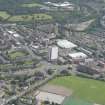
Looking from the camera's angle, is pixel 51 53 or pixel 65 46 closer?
pixel 51 53

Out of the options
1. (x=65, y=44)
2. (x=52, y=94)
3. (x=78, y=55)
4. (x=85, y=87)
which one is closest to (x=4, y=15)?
(x=65, y=44)

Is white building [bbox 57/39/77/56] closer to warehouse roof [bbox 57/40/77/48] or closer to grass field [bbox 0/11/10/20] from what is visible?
warehouse roof [bbox 57/40/77/48]

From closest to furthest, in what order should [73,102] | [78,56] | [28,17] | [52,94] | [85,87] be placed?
[73,102]
[52,94]
[85,87]
[78,56]
[28,17]

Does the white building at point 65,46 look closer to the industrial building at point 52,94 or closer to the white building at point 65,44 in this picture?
the white building at point 65,44

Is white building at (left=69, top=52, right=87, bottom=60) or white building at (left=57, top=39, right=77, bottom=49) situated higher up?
white building at (left=57, top=39, right=77, bottom=49)

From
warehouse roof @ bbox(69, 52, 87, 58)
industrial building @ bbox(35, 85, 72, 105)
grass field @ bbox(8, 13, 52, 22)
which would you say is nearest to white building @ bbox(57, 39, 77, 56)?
warehouse roof @ bbox(69, 52, 87, 58)

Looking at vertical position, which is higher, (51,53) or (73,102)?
(51,53)

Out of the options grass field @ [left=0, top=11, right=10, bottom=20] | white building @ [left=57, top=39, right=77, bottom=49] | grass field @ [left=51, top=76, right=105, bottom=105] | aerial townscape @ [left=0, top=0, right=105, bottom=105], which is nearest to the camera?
grass field @ [left=51, top=76, right=105, bottom=105]

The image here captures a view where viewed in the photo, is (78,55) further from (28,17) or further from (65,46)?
(28,17)

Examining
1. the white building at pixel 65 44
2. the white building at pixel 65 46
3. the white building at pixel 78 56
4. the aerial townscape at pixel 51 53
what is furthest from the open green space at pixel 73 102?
the white building at pixel 65 44

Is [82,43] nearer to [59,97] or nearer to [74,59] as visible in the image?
[74,59]
